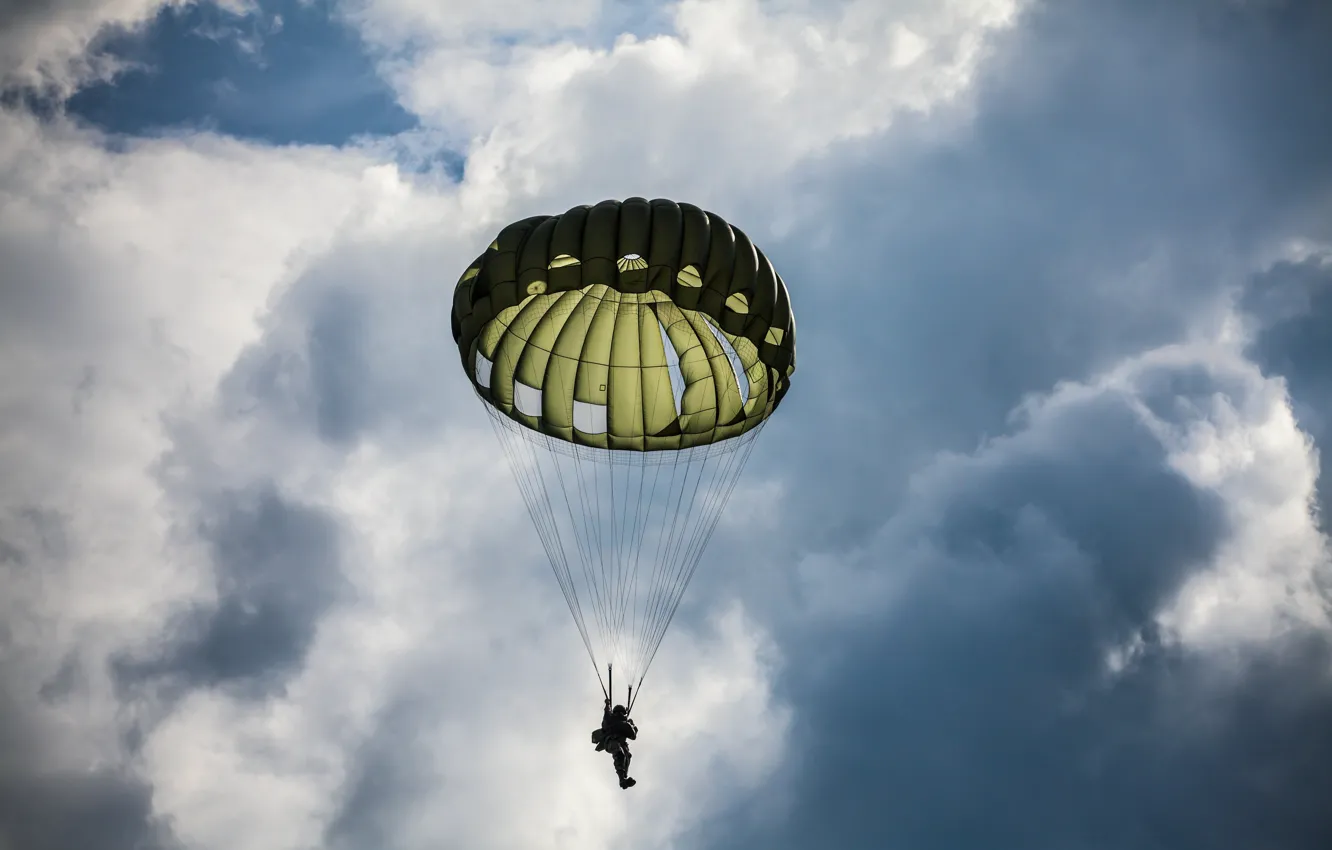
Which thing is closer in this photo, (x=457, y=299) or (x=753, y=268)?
(x=753, y=268)

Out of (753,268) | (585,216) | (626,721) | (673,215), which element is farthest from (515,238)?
(626,721)

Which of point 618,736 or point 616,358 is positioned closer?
point 618,736

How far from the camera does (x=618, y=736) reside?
26.2 meters

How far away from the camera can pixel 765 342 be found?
2698cm

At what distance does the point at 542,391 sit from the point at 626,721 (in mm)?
8893

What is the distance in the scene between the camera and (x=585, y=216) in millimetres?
Result: 26688

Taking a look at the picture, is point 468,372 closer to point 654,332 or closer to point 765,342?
point 654,332

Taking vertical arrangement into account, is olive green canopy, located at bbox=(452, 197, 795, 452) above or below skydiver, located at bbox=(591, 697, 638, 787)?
above

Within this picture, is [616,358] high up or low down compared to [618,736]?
up

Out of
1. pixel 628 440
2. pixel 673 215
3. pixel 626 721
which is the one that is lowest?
pixel 626 721

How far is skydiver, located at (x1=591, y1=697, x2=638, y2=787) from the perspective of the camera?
26.0 metres

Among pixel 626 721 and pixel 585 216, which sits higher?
pixel 585 216

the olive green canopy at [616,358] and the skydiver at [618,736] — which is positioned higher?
the olive green canopy at [616,358]

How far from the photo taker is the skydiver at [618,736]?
1024 inches
